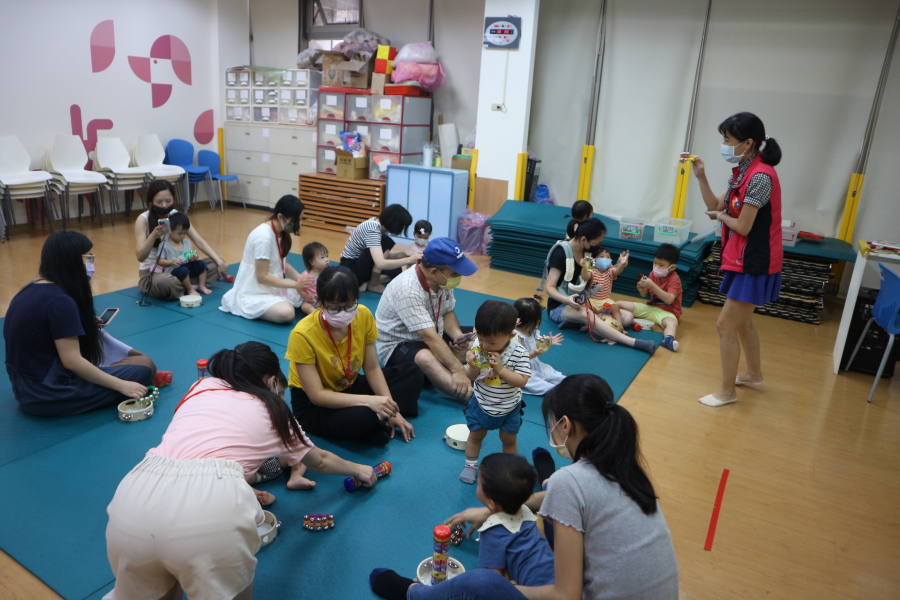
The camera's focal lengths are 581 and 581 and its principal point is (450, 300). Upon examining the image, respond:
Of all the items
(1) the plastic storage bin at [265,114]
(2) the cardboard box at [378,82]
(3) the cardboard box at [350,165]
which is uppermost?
(2) the cardboard box at [378,82]

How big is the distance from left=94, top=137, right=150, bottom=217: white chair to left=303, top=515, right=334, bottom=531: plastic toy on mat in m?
6.80

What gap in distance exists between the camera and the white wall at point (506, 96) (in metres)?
6.91

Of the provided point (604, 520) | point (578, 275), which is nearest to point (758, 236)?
point (578, 275)

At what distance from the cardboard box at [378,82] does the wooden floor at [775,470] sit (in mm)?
4236

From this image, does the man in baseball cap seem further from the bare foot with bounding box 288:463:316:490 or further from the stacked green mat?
the stacked green mat

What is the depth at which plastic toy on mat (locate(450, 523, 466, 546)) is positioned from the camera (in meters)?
2.35

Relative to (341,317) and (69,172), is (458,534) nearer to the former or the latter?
(341,317)

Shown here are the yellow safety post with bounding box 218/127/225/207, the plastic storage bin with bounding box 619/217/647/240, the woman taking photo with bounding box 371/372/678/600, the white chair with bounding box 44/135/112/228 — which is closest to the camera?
the woman taking photo with bounding box 371/372/678/600

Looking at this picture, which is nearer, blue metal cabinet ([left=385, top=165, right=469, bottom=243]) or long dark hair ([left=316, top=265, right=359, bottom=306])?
long dark hair ([left=316, top=265, right=359, bottom=306])

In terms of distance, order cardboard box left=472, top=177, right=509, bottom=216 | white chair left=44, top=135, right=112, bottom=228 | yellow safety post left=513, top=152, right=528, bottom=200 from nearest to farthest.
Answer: white chair left=44, top=135, right=112, bottom=228
yellow safety post left=513, top=152, right=528, bottom=200
cardboard box left=472, top=177, right=509, bottom=216

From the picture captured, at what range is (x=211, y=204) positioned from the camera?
9055mm

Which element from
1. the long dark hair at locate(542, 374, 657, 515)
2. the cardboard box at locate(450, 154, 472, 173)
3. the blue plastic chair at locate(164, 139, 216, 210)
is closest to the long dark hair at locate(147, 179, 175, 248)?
the cardboard box at locate(450, 154, 472, 173)

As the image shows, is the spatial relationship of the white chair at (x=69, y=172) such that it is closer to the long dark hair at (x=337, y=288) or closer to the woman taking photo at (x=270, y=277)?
the woman taking photo at (x=270, y=277)

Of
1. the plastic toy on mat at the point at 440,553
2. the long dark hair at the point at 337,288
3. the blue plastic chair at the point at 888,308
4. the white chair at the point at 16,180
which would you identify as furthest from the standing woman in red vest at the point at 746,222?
the white chair at the point at 16,180
